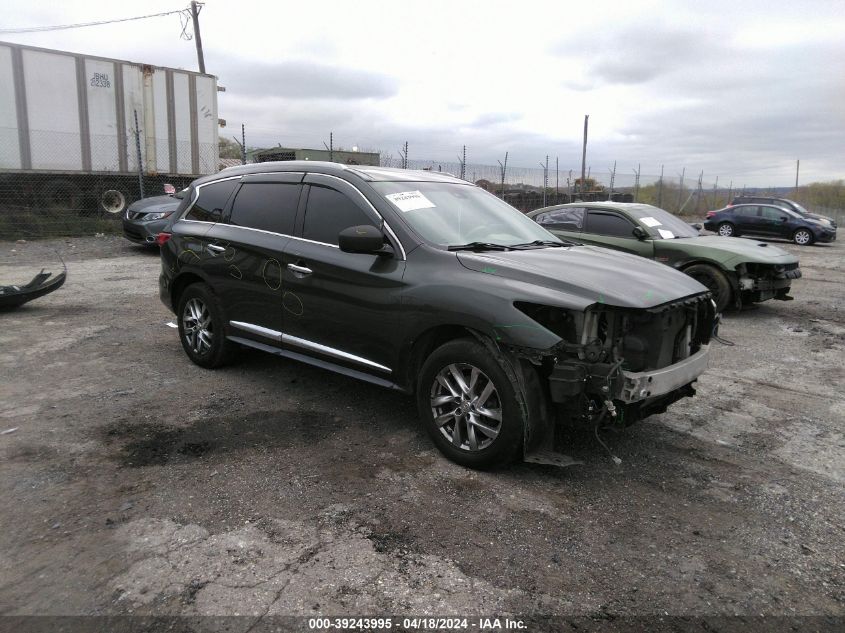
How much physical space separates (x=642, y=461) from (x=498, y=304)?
145 centimetres

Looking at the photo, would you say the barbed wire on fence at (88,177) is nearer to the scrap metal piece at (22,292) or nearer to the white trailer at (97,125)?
the white trailer at (97,125)

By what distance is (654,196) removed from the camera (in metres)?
35.2

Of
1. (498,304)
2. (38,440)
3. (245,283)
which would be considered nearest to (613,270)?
(498,304)

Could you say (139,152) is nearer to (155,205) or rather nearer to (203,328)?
(155,205)

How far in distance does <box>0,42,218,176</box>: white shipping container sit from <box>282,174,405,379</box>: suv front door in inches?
482

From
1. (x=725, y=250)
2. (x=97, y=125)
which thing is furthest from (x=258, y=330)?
(x=97, y=125)

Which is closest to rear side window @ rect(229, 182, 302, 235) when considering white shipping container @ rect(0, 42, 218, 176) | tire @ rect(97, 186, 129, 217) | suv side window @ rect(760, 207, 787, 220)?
white shipping container @ rect(0, 42, 218, 176)

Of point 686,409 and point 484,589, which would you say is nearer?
point 484,589

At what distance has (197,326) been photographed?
5625 mm

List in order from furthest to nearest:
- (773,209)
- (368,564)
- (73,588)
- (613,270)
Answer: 1. (773,209)
2. (613,270)
3. (368,564)
4. (73,588)

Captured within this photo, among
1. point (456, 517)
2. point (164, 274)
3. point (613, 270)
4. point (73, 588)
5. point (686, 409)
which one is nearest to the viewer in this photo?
point (73, 588)

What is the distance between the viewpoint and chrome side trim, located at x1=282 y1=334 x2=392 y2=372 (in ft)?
13.8

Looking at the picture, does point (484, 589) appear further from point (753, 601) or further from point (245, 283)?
point (245, 283)

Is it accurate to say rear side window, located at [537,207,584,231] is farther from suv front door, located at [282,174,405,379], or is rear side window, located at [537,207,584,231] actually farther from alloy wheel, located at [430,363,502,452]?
alloy wheel, located at [430,363,502,452]
